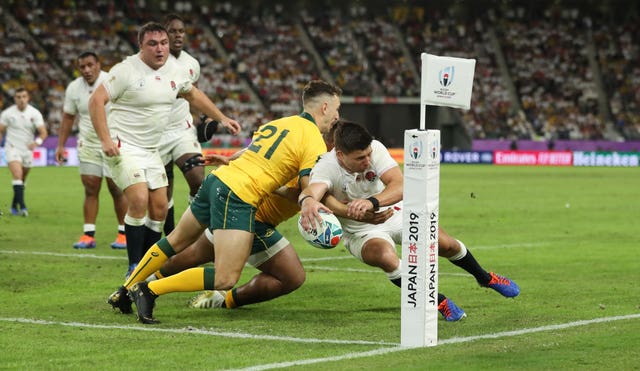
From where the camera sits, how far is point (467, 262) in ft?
31.8

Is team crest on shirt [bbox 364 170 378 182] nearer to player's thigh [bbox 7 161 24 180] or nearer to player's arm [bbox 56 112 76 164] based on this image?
player's arm [bbox 56 112 76 164]

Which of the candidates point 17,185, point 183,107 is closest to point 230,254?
point 183,107

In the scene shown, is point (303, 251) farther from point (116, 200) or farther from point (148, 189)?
point (148, 189)

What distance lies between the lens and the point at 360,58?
5806cm

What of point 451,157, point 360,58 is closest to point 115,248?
point 451,157

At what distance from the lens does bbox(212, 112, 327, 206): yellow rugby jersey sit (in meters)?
8.82

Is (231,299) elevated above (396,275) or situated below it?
below

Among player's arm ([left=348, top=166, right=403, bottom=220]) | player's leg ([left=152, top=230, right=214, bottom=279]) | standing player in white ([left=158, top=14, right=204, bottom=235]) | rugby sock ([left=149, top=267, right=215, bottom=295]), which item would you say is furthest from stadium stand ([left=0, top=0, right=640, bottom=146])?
player's arm ([left=348, top=166, right=403, bottom=220])

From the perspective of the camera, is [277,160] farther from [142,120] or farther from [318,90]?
[142,120]

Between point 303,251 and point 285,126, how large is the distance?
6378 mm

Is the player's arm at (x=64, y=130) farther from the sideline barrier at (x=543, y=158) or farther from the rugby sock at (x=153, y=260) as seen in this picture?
the sideline barrier at (x=543, y=158)

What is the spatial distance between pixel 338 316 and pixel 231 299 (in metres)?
1.02

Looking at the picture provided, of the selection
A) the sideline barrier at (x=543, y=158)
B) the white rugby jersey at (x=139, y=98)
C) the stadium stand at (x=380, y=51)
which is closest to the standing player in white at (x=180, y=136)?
the white rugby jersey at (x=139, y=98)

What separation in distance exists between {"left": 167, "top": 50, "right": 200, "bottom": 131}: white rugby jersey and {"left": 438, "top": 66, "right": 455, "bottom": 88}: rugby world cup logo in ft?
18.4
